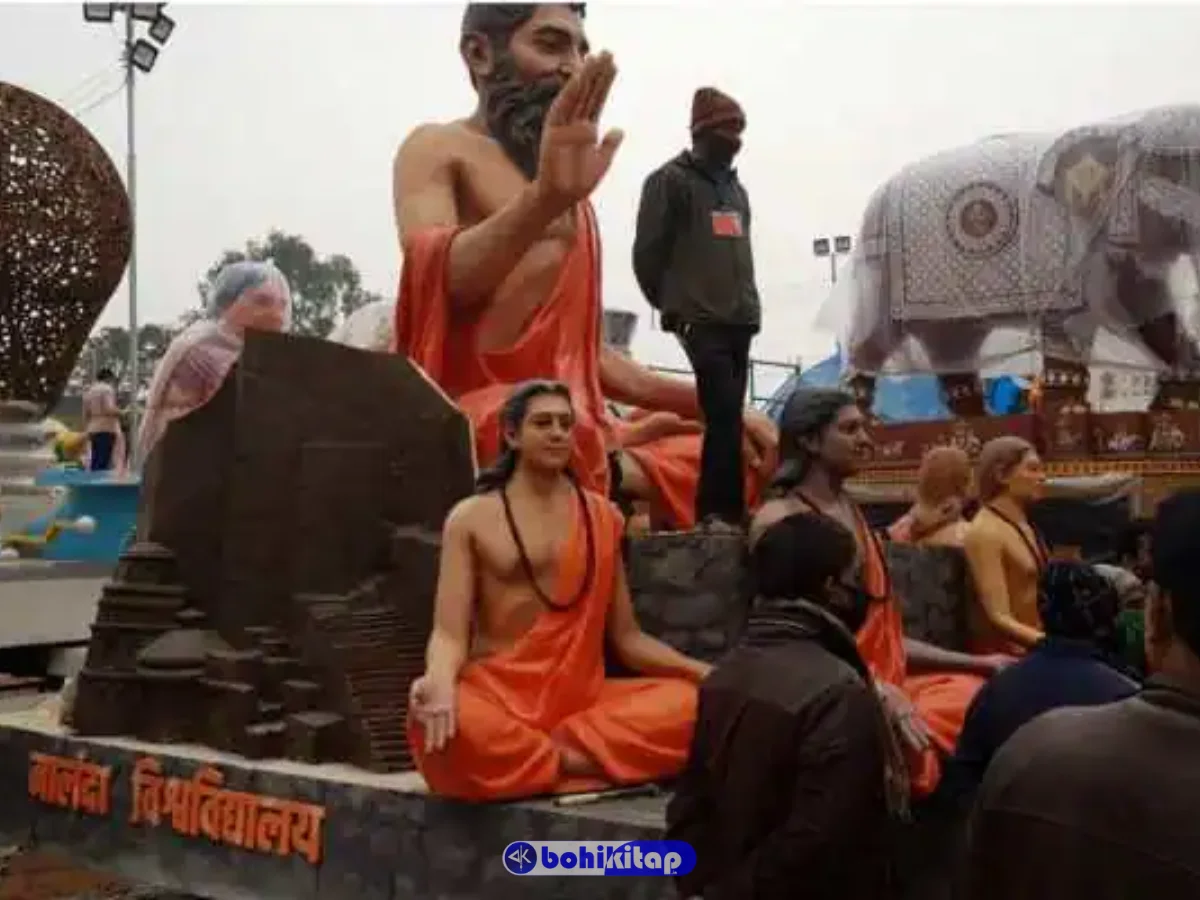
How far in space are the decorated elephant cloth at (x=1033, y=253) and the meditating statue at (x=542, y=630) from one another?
38.5 ft

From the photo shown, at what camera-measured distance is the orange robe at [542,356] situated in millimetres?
5168

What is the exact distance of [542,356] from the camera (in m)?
5.46

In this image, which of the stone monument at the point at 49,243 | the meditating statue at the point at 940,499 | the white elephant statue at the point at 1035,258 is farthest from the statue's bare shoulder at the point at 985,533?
the white elephant statue at the point at 1035,258

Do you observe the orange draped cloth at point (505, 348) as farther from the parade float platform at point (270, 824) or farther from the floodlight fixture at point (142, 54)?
the floodlight fixture at point (142, 54)

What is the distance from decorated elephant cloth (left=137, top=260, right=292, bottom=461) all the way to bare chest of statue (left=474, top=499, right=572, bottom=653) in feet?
7.83

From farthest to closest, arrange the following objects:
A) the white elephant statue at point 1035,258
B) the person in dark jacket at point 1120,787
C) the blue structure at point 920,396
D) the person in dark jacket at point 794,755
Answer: the blue structure at point 920,396 < the white elephant statue at point 1035,258 < the person in dark jacket at point 794,755 < the person in dark jacket at point 1120,787

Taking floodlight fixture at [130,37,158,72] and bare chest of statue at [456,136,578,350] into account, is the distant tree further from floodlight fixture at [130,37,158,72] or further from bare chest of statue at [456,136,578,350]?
bare chest of statue at [456,136,578,350]

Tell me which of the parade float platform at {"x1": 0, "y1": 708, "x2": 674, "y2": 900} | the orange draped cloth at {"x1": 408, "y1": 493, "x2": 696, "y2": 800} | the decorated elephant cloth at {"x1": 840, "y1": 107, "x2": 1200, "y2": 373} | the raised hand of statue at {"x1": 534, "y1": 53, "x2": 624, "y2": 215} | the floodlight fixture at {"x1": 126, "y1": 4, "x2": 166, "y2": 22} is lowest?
the parade float platform at {"x1": 0, "y1": 708, "x2": 674, "y2": 900}

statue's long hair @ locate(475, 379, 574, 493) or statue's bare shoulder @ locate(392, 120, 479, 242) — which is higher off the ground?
statue's bare shoulder @ locate(392, 120, 479, 242)

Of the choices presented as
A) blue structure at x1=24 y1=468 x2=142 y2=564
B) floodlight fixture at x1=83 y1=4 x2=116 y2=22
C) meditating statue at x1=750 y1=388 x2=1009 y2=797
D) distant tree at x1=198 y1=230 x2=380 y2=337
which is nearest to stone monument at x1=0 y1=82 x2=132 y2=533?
blue structure at x1=24 y1=468 x2=142 y2=564

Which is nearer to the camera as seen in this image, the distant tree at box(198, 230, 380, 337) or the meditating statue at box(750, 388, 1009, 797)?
the meditating statue at box(750, 388, 1009, 797)

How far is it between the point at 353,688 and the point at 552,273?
5.71ft

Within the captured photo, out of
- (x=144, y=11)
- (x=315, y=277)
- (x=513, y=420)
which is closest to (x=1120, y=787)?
(x=513, y=420)

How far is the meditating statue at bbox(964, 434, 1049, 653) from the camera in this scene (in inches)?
192
